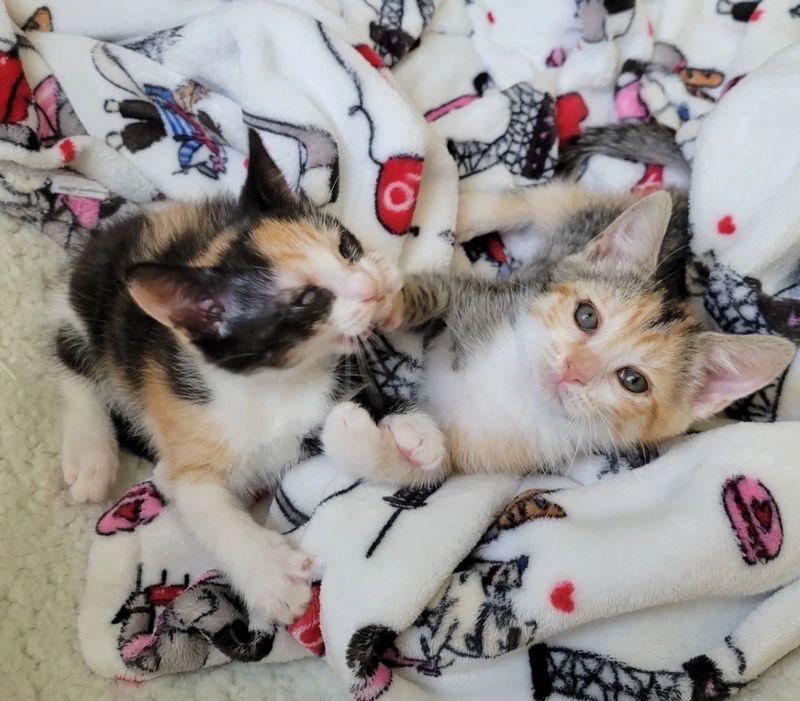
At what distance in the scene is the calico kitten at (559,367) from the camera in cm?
123

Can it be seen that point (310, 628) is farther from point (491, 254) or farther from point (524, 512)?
point (491, 254)

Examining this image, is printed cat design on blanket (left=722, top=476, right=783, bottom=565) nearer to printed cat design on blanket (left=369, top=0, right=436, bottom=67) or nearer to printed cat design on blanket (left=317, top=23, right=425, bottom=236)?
printed cat design on blanket (left=317, top=23, right=425, bottom=236)

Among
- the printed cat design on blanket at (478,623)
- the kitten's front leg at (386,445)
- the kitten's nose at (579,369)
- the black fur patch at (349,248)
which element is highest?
the black fur patch at (349,248)

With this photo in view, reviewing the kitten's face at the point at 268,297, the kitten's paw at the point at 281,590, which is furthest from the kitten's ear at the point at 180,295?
the kitten's paw at the point at 281,590

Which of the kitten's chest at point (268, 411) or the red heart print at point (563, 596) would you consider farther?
the kitten's chest at point (268, 411)

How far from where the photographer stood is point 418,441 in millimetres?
1269

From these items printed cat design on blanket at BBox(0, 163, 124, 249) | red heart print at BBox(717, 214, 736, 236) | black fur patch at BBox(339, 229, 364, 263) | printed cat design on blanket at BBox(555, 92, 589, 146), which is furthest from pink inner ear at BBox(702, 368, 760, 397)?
printed cat design on blanket at BBox(0, 163, 124, 249)

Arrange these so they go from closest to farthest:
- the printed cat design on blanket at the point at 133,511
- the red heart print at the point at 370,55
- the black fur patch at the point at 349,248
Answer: the black fur patch at the point at 349,248
the printed cat design on blanket at the point at 133,511
the red heart print at the point at 370,55

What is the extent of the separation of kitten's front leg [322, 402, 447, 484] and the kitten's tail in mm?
827

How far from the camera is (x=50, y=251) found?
1.67 metres

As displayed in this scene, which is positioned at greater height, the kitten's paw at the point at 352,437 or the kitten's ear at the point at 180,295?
the kitten's ear at the point at 180,295

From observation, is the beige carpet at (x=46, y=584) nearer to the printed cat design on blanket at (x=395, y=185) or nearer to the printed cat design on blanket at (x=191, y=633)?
the printed cat design on blanket at (x=191, y=633)

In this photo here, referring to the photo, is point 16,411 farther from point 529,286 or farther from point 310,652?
point 529,286

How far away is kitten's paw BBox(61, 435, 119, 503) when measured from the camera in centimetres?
139
